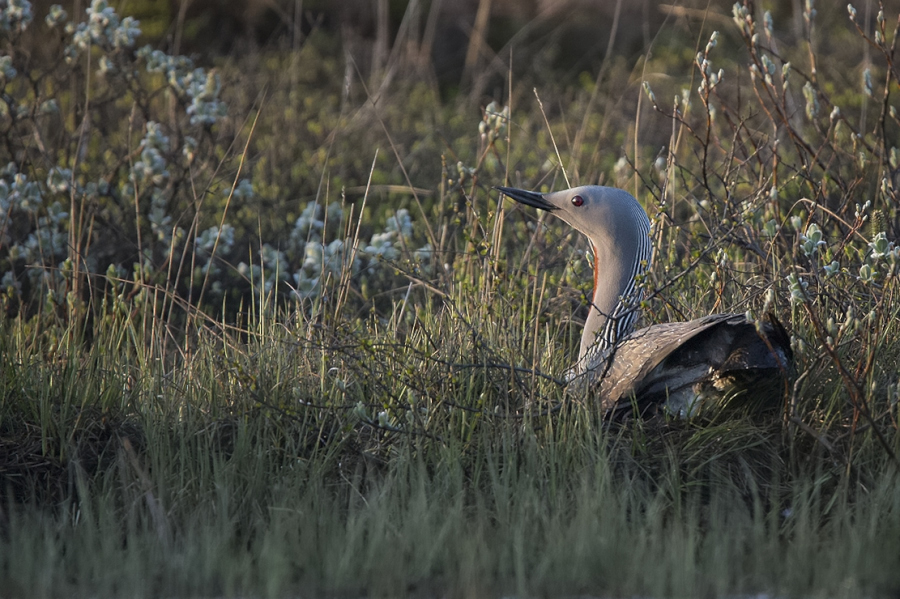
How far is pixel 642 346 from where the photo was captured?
11.8 ft

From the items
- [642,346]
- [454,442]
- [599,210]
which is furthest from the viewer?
[599,210]

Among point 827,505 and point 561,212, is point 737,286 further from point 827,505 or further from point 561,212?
point 827,505

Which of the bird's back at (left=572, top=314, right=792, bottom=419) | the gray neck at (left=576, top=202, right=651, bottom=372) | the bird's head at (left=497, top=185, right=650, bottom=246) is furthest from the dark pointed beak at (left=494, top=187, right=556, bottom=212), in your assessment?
the bird's back at (left=572, top=314, right=792, bottom=419)

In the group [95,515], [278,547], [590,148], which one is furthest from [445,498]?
[590,148]

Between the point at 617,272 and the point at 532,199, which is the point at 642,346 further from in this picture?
the point at 532,199

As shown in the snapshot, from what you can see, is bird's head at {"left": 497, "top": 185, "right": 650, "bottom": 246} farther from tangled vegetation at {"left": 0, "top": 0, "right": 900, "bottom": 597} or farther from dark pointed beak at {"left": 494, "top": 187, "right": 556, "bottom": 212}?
tangled vegetation at {"left": 0, "top": 0, "right": 900, "bottom": 597}

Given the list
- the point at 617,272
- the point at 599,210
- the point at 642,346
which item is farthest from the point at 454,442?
the point at 599,210

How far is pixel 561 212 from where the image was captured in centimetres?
400

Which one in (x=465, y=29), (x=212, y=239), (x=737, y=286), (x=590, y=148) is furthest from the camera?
(x=465, y=29)

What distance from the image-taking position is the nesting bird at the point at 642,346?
11.0 feet

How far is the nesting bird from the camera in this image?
11.0ft

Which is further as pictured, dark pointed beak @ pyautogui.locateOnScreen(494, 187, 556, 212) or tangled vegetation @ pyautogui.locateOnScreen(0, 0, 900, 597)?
dark pointed beak @ pyautogui.locateOnScreen(494, 187, 556, 212)

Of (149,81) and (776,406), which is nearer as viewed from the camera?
(776,406)

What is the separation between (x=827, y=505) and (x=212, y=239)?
3.29m
